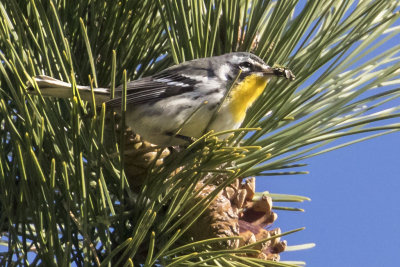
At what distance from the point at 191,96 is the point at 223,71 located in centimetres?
11

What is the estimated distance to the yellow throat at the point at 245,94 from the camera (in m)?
1.60

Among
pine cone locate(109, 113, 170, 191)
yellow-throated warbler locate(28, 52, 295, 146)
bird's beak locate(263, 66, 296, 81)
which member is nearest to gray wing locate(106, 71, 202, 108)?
yellow-throated warbler locate(28, 52, 295, 146)

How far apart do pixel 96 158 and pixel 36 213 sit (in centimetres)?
17

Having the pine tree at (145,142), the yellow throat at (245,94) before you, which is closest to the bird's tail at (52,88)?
the pine tree at (145,142)

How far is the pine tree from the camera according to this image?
1231 millimetres

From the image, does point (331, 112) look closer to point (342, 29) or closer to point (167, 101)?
point (342, 29)

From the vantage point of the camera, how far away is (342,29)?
155 cm

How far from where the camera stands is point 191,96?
1.74 m

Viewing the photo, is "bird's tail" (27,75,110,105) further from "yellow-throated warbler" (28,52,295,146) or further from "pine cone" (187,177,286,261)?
"pine cone" (187,177,286,261)

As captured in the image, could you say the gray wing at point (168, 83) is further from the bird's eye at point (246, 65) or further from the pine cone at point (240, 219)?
the pine cone at point (240, 219)

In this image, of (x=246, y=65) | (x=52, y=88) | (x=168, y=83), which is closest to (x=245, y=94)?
(x=246, y=65)

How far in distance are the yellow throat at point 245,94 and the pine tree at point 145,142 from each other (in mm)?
28

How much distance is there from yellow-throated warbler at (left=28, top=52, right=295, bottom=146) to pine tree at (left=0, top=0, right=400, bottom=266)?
0.04 metres

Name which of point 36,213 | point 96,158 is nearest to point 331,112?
point 96,158
